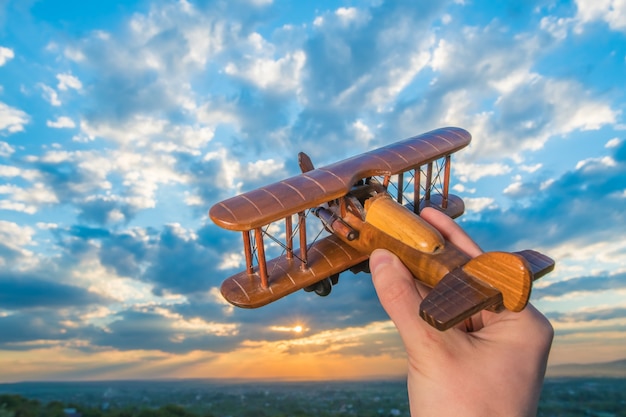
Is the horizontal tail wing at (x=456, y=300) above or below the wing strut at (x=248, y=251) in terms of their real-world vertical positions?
below

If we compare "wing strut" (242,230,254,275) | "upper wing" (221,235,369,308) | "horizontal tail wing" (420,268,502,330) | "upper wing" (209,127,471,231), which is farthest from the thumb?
"wing strut" (242,230,254,275)

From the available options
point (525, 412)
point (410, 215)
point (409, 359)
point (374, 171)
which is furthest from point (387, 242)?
point (525, 412)

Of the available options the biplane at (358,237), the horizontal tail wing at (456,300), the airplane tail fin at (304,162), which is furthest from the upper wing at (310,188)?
the horizontal tail wing at (456,300)

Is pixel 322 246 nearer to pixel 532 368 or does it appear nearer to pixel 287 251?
pixel 287 251

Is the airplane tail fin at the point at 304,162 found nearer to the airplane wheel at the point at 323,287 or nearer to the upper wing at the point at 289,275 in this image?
the upper wing at the point at 289,275

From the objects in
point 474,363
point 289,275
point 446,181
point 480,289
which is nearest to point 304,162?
point 446,181

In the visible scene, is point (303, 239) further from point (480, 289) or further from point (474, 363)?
point (474, 363)
